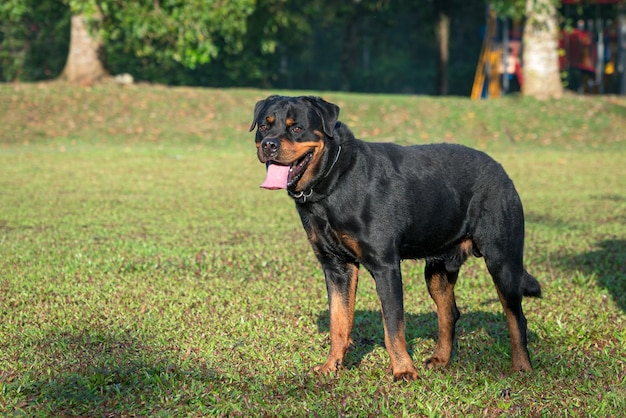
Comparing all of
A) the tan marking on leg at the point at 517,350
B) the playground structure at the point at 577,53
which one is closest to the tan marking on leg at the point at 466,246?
the tan marking on leg at the point at 517,350

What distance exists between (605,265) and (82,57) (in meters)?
24.3

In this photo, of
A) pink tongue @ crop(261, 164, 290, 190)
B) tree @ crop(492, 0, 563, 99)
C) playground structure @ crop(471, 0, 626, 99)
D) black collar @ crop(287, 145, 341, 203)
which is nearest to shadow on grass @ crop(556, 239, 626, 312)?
black collar @ crop(287, 145, 341, 203)

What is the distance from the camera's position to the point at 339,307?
228 inches

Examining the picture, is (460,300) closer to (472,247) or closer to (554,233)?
(472,247)

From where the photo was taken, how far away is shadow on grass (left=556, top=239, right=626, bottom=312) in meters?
8.56

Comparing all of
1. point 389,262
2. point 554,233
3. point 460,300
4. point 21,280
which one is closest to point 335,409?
point 389,262

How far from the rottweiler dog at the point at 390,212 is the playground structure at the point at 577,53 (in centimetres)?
2830

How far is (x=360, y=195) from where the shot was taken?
555 cm

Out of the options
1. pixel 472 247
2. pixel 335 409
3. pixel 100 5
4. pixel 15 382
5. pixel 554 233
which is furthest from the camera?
pixel 100 5

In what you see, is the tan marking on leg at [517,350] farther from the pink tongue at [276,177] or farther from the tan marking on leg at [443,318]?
the pink tongue at [276,177]

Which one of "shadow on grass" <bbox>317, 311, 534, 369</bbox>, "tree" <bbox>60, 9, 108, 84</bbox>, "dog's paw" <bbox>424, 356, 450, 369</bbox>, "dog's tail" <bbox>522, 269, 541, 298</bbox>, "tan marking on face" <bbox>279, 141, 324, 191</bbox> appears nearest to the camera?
"tan marking on face" <bbox>279, 141, 324, 191</bbox>

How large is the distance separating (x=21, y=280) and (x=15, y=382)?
3143 millimetres

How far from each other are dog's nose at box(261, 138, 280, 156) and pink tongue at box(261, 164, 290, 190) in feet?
0.43

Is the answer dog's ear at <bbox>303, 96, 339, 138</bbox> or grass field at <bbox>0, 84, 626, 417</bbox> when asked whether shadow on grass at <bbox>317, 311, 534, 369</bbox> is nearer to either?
grass field at <bbox>0, 84, 626, 417</bbox>
